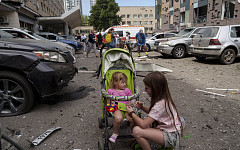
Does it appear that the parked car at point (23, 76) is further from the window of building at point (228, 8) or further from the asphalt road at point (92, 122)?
the window of building at point (228, 8)

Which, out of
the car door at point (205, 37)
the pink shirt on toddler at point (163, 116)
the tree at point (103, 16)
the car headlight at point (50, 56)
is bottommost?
the pink shirt on toddler at point (163, 116)

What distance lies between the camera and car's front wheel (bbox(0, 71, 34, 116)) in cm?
345

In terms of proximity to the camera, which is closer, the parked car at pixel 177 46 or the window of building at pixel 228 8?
the parked car at pixel 177 46

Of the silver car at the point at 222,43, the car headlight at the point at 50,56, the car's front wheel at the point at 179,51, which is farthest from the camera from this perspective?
the car's front wheel at the point at 179,51

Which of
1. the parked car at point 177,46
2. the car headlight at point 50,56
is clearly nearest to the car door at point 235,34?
the parked car at point 177,46

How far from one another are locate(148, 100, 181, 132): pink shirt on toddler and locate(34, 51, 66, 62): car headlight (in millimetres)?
2568

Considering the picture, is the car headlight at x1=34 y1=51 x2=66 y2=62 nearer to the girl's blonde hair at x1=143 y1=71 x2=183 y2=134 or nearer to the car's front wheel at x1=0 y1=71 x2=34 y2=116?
the car's front wheel at x1=0 y1=71 x2=34 y2=116

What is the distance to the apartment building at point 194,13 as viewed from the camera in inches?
887

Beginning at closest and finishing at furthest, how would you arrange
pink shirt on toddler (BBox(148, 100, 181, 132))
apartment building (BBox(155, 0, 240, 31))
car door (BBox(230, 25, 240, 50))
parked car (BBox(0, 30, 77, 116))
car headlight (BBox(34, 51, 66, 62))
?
pink shirt on toddler (BBox(148, 100, 181, 132)), parked car (BBox(0, 30, 77, 116)), car headlight (BBox(34, 51, 66, 62)), car door (BBox(230, 25, 240, 50)), apartment building (BBox(155, 0, 240, 31))

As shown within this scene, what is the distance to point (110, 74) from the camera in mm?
3270

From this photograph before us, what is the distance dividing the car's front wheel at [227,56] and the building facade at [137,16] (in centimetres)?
8065

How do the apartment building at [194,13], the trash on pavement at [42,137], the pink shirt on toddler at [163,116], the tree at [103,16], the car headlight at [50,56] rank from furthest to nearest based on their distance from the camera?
the tree at [103,16] → the apartment building at [194,13] → the car headlight at [50,56] → the trash on pavement at [42,137] → the pink shirt on toddler at [163,116]

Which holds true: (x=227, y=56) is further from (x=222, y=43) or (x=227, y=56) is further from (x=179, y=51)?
(x=179, y=51)

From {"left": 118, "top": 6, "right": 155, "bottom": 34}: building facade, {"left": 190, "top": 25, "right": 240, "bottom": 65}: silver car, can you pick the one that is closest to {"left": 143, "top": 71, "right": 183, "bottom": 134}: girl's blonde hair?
{"left": 190, "top": 25, "right": 240, "bottom": 65}: silver car
